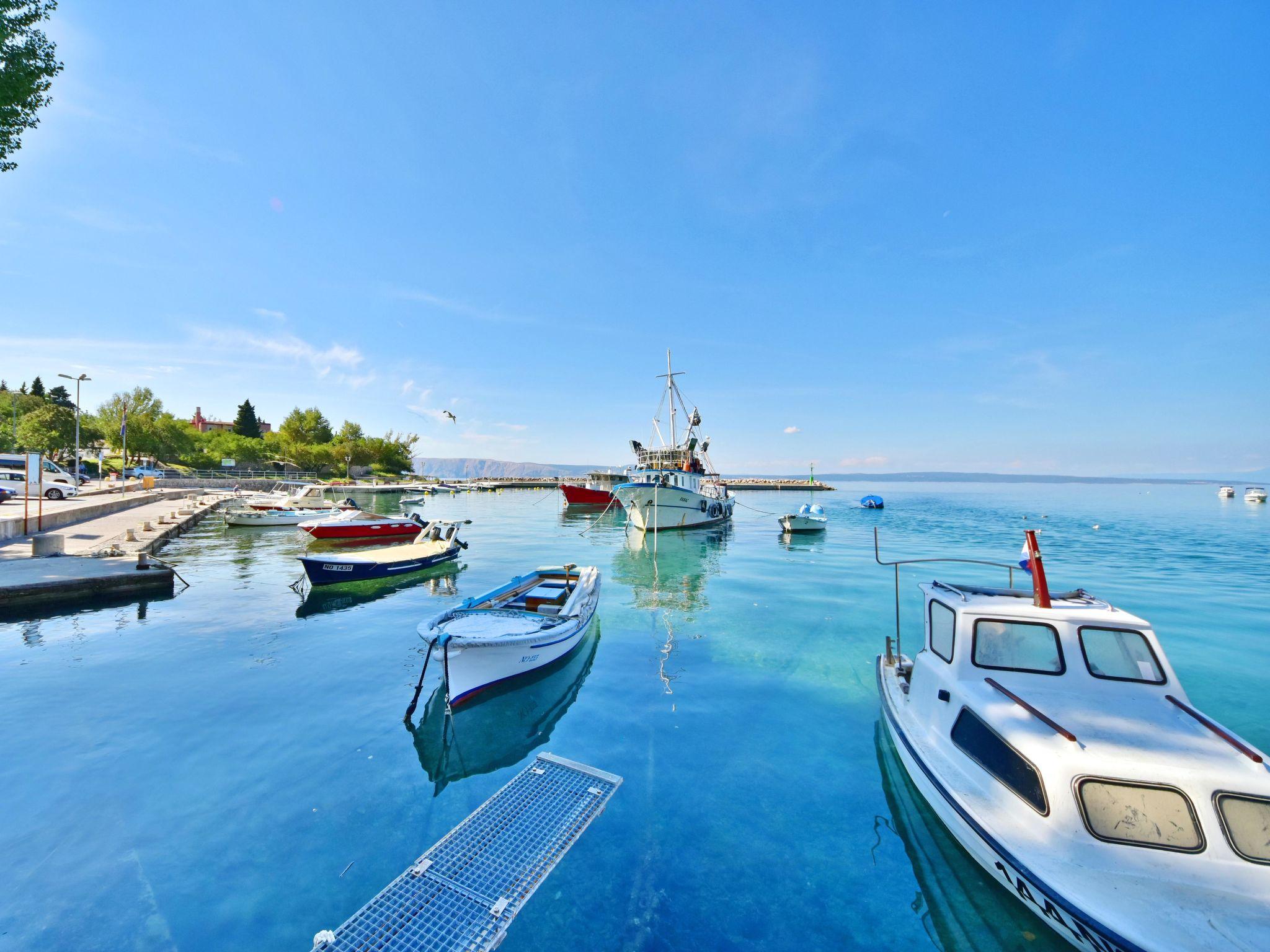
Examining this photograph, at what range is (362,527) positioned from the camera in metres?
30.9

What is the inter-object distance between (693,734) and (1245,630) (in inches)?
743

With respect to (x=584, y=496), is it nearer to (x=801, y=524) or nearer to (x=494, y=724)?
(x=801, y=524)

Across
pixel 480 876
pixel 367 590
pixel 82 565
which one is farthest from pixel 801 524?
pixel 82 565

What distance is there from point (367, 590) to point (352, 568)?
1.06 m

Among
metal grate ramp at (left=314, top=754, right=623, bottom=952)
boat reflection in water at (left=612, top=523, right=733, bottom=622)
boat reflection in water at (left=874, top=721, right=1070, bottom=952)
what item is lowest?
boat reflection in water at (left=612, top=523, right=733, bottom=622)

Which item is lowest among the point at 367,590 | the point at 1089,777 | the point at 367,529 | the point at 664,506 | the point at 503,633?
the point at 367,590

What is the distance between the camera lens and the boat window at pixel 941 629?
7355 mm

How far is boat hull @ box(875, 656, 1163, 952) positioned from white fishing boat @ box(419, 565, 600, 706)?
22.7ft

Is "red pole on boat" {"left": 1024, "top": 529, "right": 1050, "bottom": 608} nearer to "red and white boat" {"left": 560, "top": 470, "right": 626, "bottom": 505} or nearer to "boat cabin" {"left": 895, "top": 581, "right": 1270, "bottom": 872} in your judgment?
"boat cabin" {"left": 895, "top": 581, "right": 1270, "bottom": 872}

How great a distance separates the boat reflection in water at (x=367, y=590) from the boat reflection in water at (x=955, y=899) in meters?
16.3

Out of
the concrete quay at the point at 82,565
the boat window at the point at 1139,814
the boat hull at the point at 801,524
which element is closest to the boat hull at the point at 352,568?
the concrete quay at the point at 82,565

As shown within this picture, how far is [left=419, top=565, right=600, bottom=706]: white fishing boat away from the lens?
9711 millimetres

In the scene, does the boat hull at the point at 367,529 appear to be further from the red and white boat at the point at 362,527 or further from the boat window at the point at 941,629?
the boat window at the point at 941,629

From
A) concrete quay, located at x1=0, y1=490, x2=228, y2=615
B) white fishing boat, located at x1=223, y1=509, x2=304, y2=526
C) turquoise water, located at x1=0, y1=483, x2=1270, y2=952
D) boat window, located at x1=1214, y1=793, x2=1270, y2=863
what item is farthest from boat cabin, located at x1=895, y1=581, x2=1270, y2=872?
white fishing boat, located at x1=223, y1=509, x2=304, y2=526
